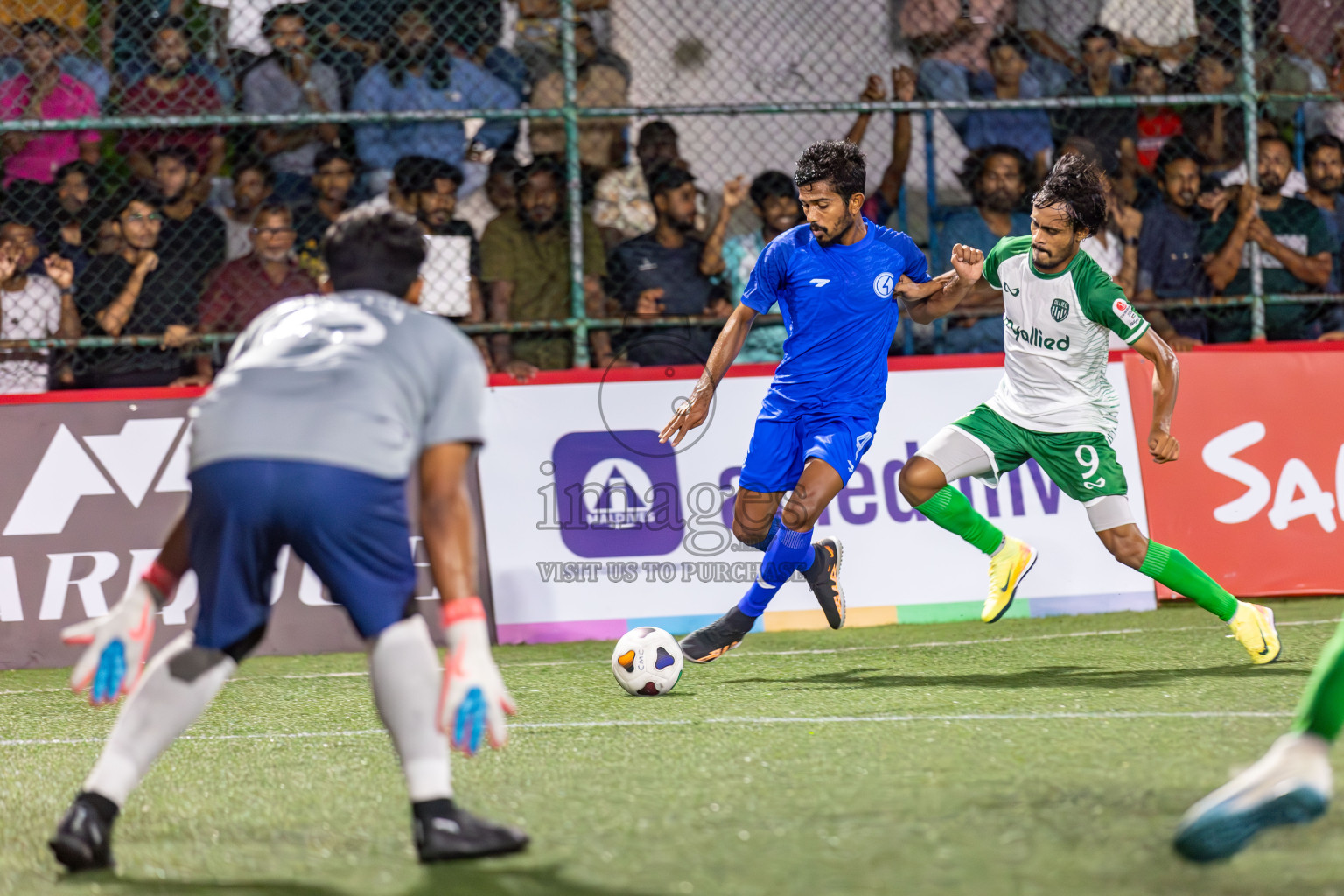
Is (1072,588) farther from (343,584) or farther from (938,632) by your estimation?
(343,584)

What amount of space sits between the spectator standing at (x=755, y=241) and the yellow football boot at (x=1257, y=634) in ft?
11.4

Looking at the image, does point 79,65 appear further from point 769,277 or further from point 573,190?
point 769,277

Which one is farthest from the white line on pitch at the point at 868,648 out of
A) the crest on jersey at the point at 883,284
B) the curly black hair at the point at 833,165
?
the curly black hair at the point at 833,165

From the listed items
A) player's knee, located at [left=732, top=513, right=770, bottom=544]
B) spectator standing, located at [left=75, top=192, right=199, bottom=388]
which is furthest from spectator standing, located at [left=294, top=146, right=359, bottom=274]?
player's knee, located at [left=732, top=513, right=770, bottom=544]

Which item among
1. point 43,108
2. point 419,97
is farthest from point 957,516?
point 43,108

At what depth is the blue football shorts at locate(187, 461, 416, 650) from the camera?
9.98 feet

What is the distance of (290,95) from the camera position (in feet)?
28.6

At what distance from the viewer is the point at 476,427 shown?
10.2 ft

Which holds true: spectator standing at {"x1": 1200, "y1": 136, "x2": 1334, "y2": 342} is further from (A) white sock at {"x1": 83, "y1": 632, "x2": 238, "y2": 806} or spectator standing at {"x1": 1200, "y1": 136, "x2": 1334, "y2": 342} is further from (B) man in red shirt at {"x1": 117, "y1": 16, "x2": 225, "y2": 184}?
(A) white sock at {"x1": 83, "y1": 632, "x2": 238, "y2": 806}

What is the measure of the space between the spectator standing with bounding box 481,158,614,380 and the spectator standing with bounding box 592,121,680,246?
0.70 feet

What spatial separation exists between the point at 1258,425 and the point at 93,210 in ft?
22.6

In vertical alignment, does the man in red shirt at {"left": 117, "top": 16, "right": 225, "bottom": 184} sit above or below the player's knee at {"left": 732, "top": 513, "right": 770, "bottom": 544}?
above

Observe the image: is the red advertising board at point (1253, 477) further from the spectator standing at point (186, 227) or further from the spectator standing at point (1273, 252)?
the spectator standing at point (186, 227)

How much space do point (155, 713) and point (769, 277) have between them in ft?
12.5
